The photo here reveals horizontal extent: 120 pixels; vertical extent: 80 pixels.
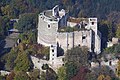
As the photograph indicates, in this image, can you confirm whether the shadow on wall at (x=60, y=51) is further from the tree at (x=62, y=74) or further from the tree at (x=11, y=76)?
the tree at (x=11, y=76)

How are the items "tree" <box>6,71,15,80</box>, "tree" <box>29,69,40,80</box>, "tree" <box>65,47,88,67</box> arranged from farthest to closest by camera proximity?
"tree" <box>6,71,15,80</box> → "tree" <box>65,47,88,67</box> → "tree" <box>29,69,40,80</box>

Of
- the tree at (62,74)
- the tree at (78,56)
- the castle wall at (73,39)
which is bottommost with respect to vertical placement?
the tree at (62,74)

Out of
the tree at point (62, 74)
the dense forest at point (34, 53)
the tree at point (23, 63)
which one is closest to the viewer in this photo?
the tree at point (62, 74)

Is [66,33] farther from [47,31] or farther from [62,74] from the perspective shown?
[62,74]

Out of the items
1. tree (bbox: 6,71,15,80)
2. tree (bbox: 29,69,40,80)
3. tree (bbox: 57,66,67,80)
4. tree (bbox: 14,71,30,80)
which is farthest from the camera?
tree (bbox: 6,71,15,80)

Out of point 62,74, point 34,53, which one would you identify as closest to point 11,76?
point 34,53

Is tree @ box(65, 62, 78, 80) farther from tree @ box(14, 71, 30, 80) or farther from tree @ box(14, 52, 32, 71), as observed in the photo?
tree @ box(14, 52, 32, 71)

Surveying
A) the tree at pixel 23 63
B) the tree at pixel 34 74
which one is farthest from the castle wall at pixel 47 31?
the tree at pixel 34 74

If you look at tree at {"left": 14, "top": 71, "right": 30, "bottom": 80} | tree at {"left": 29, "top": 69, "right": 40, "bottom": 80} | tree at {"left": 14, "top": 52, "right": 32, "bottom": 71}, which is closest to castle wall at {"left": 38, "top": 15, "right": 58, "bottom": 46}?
tree at {"left": 14, "top": 52, "right": 32, "bottom": 71}

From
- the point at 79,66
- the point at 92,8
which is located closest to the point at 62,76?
the point at 79,66
